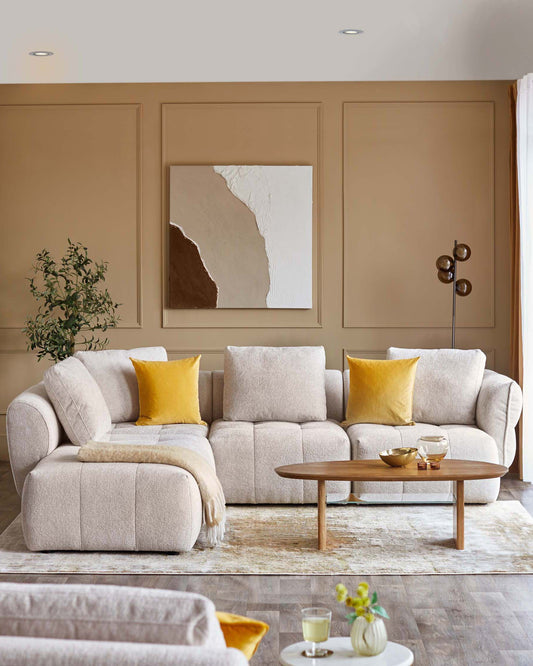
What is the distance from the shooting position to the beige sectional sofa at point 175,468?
4270 mm

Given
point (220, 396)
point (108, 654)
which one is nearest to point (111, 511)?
point (220, 396)

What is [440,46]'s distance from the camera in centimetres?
601

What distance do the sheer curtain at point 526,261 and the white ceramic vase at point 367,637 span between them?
429cm

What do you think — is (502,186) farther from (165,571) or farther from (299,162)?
(165,571)

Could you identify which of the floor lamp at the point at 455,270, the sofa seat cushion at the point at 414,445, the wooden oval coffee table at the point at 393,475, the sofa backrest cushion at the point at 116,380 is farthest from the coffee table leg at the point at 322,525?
the floor lamp at the point at 455,270

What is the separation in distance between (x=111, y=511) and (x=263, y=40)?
324 centimetres

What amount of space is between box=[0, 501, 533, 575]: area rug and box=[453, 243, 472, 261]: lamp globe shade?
1.90m

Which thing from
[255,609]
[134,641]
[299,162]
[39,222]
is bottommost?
[255,609]

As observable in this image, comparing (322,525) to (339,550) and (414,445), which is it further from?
(414,445)

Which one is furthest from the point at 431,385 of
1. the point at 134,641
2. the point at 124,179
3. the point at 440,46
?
the point at 134,641

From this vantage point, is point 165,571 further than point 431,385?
No

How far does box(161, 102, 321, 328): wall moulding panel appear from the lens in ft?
21.6

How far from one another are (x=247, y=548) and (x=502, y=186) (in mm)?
3503

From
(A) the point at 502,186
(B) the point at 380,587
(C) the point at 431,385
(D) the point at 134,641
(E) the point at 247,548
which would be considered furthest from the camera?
(A) the point at 502,186
